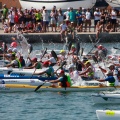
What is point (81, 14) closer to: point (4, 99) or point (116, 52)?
point (116, 52)

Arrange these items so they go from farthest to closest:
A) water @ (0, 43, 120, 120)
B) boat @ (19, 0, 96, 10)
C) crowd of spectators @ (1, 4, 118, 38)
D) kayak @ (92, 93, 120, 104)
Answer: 1. boat @ (19, 0, 96, 10)
2. crowd of spectators @ (1, 4, 118, 38)
3. kayak @ (92, 93, 120, 104)
4. water @ (0, 43, 120, 120)

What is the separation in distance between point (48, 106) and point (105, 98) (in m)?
2.58

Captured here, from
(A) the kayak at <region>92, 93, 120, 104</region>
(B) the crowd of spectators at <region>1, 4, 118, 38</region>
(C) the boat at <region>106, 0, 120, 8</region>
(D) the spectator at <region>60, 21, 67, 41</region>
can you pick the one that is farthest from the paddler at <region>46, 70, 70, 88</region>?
(C) the boat at <region>106, 0, 120, 8</region>

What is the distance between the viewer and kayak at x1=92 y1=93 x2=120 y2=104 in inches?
1369

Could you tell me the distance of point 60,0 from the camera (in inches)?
2475

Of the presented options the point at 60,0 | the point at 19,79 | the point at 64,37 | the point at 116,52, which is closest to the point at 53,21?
the point at 64,37

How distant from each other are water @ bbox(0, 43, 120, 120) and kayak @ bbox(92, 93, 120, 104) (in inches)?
8.5

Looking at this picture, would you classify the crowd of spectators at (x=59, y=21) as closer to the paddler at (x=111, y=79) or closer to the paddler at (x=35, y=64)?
the paddler at (x=35, y=64)

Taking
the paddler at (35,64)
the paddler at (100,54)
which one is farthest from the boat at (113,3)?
the paddler at (35,64)

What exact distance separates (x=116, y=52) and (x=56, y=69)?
8038 mm

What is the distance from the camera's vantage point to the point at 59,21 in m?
53.1

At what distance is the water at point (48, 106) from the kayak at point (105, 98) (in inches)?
8.5

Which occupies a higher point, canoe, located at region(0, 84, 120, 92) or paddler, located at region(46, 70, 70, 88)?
paddler, located at region(46, 70, 70, 88)

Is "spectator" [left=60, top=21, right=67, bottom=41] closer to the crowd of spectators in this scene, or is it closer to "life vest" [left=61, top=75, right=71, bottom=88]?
the crowd of spectators
